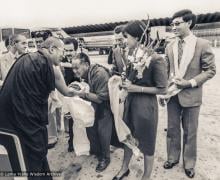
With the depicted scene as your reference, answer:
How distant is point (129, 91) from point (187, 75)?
2.76 feet

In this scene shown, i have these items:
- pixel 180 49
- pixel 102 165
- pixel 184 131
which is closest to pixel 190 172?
pixel 184 131

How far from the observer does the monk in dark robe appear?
2.47 m

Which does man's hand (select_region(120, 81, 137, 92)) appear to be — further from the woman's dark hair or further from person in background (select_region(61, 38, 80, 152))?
person in background (select_region(61, 38, 80, 152))

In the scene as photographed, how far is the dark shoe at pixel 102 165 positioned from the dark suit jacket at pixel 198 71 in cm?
131

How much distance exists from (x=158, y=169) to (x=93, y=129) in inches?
41.5

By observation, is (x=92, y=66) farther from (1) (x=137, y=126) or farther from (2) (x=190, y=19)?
(2) (x=190, y=19)

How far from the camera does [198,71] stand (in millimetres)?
3188

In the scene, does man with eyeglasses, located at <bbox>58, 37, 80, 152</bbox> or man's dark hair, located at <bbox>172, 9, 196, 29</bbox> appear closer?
man's dark hair, located at <bbox>172, 9, 196, 29</bbox>

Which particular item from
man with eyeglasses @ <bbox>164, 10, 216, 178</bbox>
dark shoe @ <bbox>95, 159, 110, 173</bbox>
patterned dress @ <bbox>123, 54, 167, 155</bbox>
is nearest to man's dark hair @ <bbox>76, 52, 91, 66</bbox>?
patterned dress @ <bbox>123, 54, 167, 155</bbox>

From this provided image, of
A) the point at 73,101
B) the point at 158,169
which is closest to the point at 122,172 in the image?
the point at 158,169

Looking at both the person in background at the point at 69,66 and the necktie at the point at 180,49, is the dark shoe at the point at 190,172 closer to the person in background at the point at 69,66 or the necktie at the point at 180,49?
the necktie at the point at 180,49

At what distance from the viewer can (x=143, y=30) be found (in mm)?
2727

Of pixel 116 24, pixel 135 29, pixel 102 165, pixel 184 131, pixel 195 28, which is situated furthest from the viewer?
pixel 116 24

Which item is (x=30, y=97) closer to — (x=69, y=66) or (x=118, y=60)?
(x=69, y=66)
